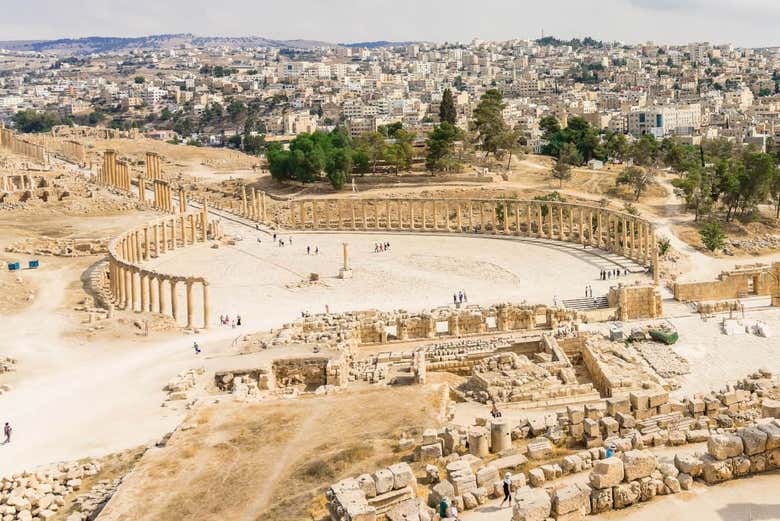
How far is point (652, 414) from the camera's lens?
83.2 feet

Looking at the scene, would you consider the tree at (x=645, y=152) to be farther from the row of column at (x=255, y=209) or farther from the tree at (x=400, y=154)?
the row of column at (x=255, y=209)

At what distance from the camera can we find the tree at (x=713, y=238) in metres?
71.5

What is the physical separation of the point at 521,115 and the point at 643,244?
12214cm

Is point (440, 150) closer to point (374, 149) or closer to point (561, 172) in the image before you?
point (374, 149)

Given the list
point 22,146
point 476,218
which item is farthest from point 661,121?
point 22,146

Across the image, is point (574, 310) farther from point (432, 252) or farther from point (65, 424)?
point (65, 424)

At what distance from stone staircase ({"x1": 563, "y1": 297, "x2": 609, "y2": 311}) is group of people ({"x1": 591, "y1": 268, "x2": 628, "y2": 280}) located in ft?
20.3

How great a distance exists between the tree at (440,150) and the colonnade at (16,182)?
38586 millimetres

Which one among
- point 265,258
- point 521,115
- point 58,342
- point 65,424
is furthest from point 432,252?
point 521,115

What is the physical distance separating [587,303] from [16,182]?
61500mm

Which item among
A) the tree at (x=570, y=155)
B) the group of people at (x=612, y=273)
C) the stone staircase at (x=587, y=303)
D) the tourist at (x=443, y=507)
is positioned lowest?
the stone staircase at (x=587, y=303)

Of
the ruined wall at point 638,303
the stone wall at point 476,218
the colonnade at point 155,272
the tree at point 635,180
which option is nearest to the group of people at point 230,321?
the colonnade at point 155,272

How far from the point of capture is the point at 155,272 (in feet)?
160

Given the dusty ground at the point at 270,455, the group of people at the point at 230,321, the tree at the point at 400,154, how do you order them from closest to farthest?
1. the dusty ground at the point at 270,455
2. the group of people at the point at 230,321
3. the tree at the point at 400,154
